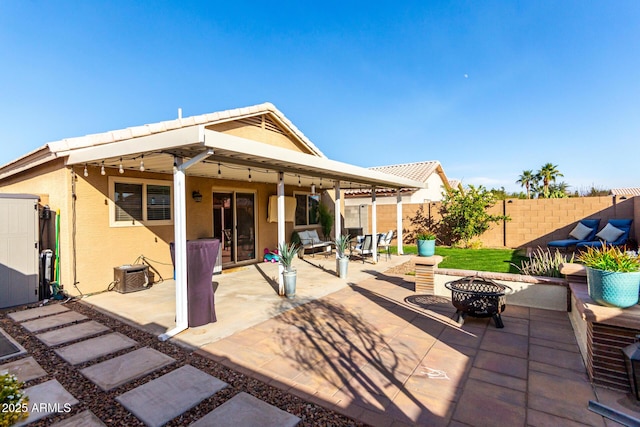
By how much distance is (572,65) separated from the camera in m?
9.31

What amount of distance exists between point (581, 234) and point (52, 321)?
1466 centimetres

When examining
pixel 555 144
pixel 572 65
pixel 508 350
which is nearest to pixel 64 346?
pixel 508 350

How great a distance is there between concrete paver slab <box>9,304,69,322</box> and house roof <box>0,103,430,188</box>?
109 inches

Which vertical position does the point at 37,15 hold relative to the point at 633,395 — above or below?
above

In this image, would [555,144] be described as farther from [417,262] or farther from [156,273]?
[156,273]

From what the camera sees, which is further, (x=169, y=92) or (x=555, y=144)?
(x=555, y=144)

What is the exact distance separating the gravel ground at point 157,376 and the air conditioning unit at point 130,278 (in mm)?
2255

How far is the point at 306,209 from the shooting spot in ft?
43.8

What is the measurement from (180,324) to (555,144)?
60.5 feet

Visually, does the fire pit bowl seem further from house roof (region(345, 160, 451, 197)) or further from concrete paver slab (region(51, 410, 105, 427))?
house roof (region(345, 160, 451, 197))

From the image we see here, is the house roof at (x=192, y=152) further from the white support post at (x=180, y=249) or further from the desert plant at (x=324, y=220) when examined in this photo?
the desert plant at (x=324, y=220)

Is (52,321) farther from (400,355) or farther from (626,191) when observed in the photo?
(626,191)

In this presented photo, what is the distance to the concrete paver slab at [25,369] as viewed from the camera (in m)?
3.46

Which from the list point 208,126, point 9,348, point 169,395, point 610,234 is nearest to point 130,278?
point 9,348
